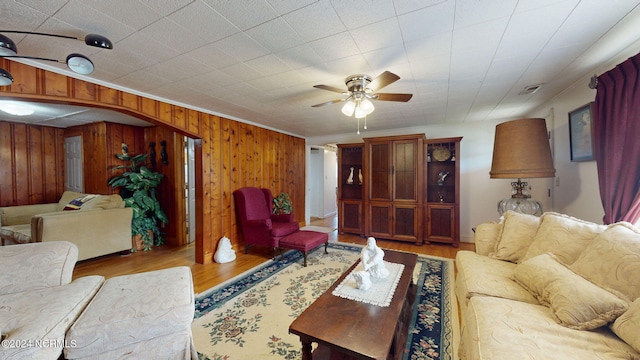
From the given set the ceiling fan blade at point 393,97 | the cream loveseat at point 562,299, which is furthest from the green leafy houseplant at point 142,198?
the cream loveseat at point 562,299

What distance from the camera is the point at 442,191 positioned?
14.3 ft

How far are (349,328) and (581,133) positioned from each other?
2.95 metres

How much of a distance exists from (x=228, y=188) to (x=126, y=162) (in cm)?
239

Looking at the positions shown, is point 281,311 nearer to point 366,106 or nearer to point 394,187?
point 366,106

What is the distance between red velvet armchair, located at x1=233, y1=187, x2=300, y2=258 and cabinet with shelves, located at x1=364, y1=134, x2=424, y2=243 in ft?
5.56

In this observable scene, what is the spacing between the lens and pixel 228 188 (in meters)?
3.71

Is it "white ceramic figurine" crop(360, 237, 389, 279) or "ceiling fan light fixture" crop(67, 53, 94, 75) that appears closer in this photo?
"ceiling fan light fixture" crop(67, 53, 94, 75)

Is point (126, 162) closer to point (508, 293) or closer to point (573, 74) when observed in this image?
point (508, 293)

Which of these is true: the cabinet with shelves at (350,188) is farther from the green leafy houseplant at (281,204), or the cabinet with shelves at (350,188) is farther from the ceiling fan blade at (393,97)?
the ceiling fan blade at (393,97)

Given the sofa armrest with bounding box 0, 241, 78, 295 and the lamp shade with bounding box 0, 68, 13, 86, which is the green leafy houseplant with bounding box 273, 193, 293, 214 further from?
the lamp shade with bounding box 0, 68, 13, 86

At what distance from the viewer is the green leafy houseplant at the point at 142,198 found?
3.91 m

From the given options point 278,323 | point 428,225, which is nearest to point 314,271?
point 278,323

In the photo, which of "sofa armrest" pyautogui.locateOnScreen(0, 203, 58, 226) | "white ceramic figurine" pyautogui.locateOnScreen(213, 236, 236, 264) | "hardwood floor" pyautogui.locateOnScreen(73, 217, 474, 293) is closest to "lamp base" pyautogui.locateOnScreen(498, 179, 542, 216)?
"hardwood floor" pyautogui.locateOnScreen(73, 217, 474, 293)

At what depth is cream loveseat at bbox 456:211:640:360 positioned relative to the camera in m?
0.99
